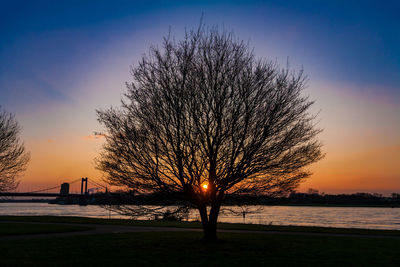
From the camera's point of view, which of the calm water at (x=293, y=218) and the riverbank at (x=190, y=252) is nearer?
the riverbank at (x=190, y=252)

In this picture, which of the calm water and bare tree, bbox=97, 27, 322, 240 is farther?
the calm water

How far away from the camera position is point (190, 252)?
47.2ft

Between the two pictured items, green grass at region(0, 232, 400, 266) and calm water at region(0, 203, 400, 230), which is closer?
green grass at region(0, 232, 400, 266)

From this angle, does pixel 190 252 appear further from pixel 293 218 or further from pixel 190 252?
pixel 293 218

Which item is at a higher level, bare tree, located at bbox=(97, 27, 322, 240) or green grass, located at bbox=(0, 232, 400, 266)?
bare tree, located at bbox=(97, 27, 322, 240)

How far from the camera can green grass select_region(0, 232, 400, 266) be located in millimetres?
12414

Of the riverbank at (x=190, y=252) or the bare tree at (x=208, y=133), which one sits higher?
the bare tree at (x=208, y=133)

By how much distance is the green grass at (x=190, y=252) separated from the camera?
12414 mm

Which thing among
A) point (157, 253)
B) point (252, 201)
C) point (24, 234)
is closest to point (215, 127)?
point (252, 201)

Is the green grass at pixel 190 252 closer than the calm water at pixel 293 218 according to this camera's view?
Yes

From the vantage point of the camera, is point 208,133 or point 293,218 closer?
point 208,133

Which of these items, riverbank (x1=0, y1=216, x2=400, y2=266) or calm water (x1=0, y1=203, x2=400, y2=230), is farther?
calm water (x1=0, y1=203, x2=400, y2=230)

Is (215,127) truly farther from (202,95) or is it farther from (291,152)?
(291,152)

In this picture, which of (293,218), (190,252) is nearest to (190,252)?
(190,252)
